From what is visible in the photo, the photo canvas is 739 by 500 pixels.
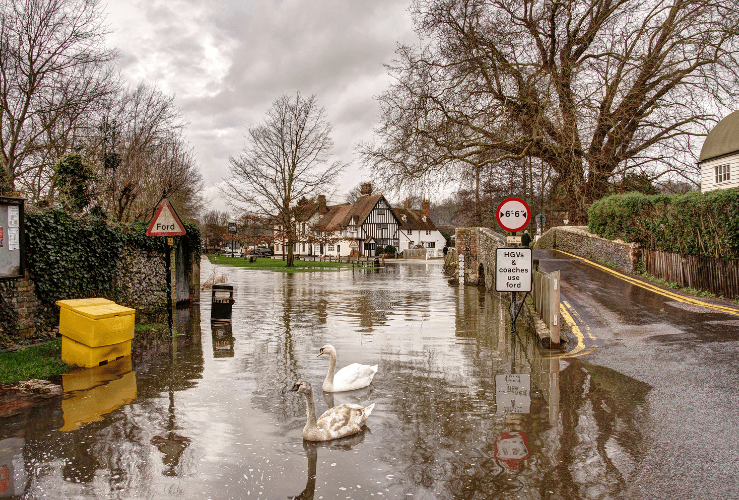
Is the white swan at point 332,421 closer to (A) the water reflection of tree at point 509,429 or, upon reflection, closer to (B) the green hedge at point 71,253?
(A) the water reflection of tree at point 509,429

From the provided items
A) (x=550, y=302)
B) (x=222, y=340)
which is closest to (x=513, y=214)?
(x=550, y=302)

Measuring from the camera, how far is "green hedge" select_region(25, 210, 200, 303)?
10352 millimetres

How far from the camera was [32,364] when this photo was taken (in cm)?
872

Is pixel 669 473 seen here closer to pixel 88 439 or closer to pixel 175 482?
pixel 175 482

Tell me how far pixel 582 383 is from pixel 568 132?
2235 centimetres

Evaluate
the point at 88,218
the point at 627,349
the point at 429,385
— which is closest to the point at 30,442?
the point at 429,385

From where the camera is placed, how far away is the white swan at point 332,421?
5.69 metres

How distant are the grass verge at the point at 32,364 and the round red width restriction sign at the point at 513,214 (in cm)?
824

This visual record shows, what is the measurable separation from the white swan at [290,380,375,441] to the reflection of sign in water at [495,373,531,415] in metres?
1.77

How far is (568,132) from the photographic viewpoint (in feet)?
90.5

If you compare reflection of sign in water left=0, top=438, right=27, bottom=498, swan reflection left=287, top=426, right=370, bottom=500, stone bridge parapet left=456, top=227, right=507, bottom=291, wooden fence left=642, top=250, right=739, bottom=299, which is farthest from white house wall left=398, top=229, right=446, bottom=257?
reflection of sign in water left=0, top=438, right=27, bottom=498

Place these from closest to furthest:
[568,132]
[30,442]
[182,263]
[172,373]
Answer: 1. [30,442]
2. [172,373]
3. [182,263]
4. [568,132]

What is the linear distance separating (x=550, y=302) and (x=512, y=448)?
5.43 metres

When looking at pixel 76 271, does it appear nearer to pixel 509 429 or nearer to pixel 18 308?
pixel 18 308
